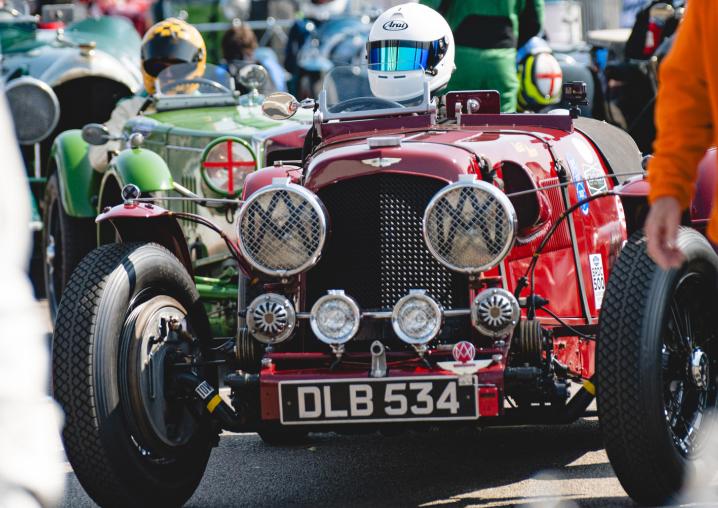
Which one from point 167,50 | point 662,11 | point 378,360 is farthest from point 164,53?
point 378,360

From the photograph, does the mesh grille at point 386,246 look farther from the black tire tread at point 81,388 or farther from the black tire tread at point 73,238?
the black tire tread at point 73,238

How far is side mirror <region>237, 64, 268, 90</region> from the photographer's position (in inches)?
352

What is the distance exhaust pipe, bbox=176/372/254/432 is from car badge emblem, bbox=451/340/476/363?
765 millimetres

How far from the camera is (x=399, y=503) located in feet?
15.9

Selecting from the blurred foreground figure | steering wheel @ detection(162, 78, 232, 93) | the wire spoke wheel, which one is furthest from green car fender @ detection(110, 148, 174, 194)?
the blurred foreground figure

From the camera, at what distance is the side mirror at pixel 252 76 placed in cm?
895

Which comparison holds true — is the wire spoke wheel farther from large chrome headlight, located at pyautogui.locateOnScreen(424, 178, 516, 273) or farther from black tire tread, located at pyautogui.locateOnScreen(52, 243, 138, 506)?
black tire tread, located at pyautogui.locateOnScreen(52, 243, 138, 506)

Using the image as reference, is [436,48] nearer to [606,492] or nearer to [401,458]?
[401,458]

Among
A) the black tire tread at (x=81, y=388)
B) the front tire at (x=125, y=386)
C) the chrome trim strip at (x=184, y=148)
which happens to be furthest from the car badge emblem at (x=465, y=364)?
the chrome trim strip at (x=184, y=148)

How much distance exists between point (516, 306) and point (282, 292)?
85 cm

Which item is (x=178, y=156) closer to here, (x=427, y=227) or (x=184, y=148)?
(x=184, y=148)

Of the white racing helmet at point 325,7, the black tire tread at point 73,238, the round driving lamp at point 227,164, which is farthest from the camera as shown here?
Answer: the white racing helmet at point 325,7

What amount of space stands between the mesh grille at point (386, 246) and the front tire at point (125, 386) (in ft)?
2.15

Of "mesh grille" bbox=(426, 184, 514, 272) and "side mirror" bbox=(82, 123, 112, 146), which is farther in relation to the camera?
"side mirror" bbox=(82, 123, 112, 146)
